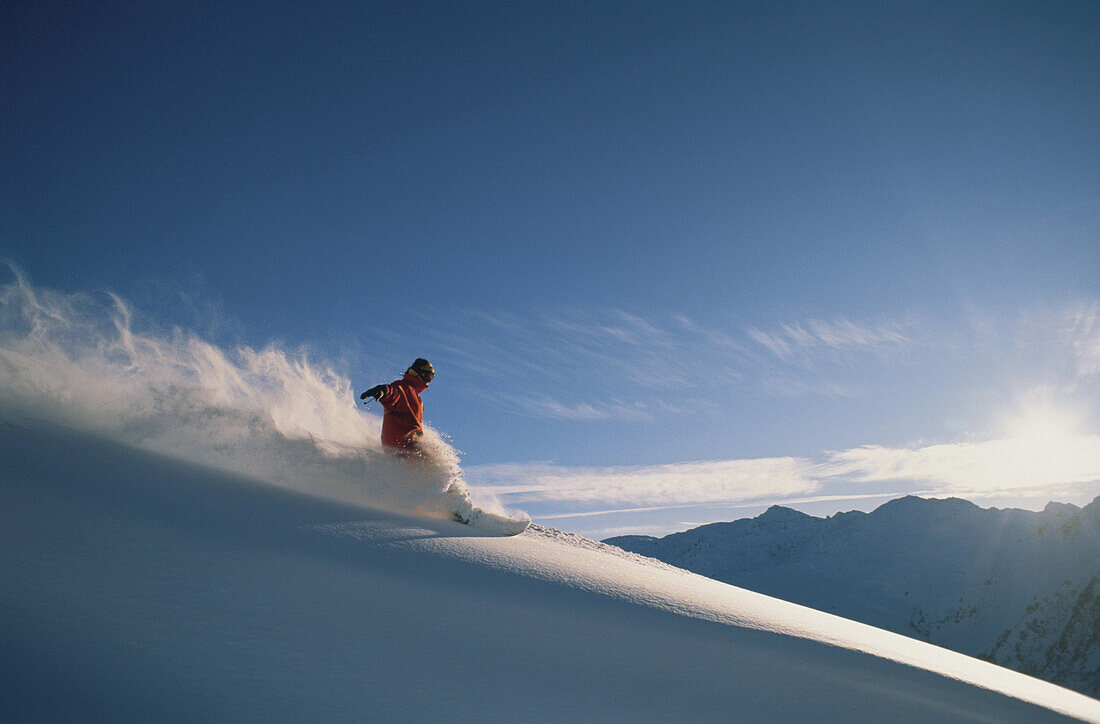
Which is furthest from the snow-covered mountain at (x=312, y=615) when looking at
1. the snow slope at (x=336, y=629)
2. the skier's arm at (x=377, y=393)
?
the skier's arm at (x=377, y=393)

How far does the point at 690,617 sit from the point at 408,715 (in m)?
3.09

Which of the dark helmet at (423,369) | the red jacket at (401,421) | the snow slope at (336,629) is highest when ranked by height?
the dark helmet at (423,369)

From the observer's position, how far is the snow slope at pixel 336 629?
9.69ft

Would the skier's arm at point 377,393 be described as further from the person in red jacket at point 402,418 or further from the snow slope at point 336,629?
the snow slope at point 336,629

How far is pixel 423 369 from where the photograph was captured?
326 inches

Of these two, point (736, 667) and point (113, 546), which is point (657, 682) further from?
point (113, 546)

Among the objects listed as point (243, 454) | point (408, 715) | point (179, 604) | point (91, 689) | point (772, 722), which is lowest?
point (772, 722)

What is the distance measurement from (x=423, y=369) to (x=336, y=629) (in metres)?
4.85

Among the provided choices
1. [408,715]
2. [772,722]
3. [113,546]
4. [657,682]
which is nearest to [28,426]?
[113,546]

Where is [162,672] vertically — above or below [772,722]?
above

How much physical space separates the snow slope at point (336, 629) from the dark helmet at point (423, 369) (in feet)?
8.06

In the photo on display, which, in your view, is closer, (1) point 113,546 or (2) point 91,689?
(2) point 91,689

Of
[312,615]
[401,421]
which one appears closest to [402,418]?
[401,421]

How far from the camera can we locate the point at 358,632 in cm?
376
